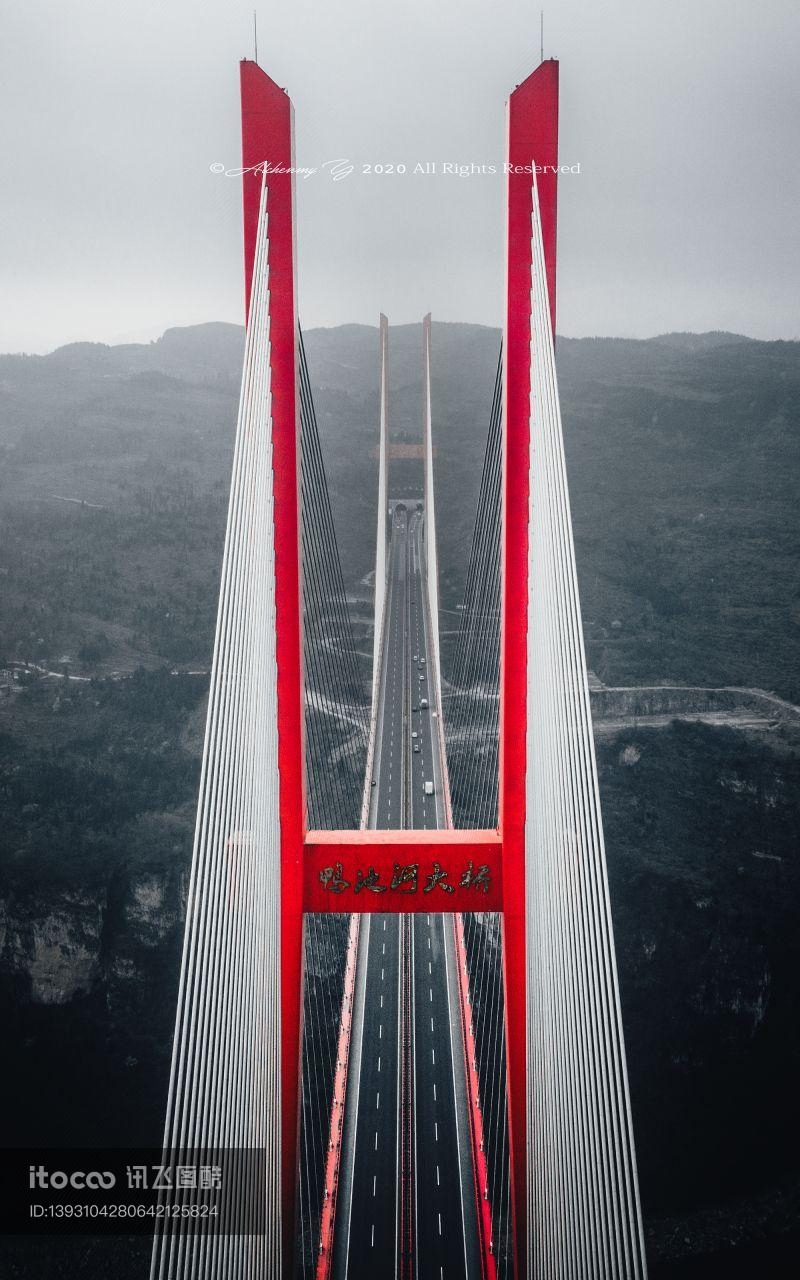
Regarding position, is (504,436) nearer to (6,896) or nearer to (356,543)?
(6,896)

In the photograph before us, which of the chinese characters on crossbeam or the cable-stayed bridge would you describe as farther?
the chinese characters on crossbeam

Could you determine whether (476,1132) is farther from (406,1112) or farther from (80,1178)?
(80,1178)

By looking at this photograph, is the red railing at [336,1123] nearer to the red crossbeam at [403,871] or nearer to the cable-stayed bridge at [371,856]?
the cable-stayed bridge at [371,856]

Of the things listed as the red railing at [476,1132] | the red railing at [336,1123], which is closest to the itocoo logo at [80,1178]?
the red railing at [336,1123]

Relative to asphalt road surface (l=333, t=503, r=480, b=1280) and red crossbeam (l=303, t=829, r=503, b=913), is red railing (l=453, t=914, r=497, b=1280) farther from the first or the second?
red crossbeam (l=303, t=829, r=503, b=913)

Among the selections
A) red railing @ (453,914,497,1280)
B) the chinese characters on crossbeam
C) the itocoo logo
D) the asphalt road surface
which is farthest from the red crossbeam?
the itocoo logo
